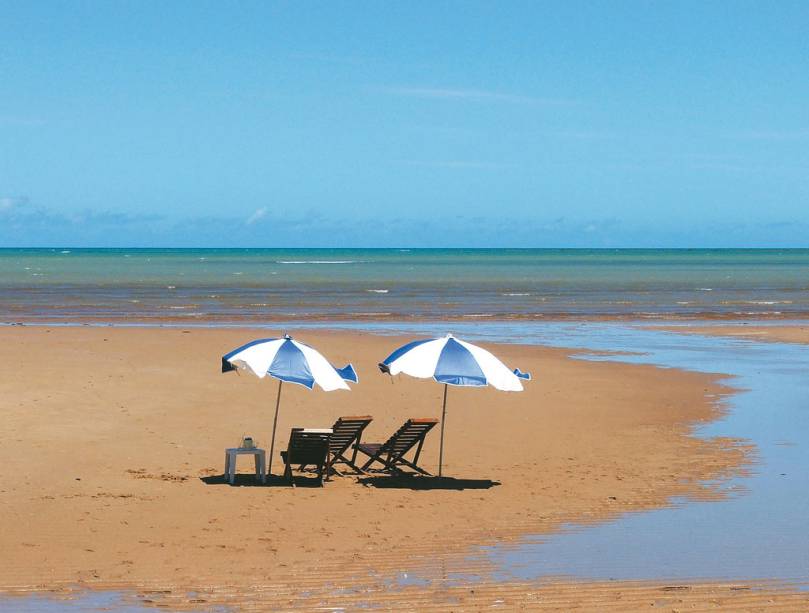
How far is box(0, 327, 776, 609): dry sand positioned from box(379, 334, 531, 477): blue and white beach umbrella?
123cm

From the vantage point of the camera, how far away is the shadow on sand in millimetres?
13172

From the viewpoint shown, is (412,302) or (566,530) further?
(412,302)

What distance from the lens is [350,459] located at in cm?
1477

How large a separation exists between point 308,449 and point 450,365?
1893mm

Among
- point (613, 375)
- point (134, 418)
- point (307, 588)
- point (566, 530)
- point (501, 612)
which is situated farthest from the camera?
point (613, 375)

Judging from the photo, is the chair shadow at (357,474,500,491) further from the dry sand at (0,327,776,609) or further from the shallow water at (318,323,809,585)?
the shallow water at (318,323,809,585)

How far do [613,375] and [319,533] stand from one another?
14822mm

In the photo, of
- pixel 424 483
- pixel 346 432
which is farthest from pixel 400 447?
pixel 346 432

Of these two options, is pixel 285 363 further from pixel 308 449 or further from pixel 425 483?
pixel 425 483

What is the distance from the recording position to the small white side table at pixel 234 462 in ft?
42.6

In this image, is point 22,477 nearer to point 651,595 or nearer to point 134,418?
point 134,418

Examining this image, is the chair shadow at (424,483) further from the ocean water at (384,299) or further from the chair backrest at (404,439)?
the ocean water at (384,299)

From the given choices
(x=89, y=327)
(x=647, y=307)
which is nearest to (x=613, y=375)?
(x=89, y=327)

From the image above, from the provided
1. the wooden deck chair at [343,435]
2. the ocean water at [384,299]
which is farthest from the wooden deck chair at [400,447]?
the ocean water at [384,299]
